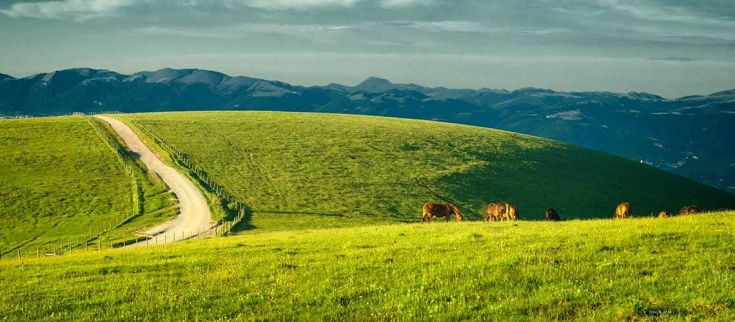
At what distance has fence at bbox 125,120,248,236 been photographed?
6101 centimetres

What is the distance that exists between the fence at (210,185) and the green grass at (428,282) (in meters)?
35.6

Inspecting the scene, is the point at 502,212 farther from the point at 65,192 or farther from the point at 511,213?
the point at 65,192

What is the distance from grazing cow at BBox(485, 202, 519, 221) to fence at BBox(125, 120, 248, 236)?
91.9 ft

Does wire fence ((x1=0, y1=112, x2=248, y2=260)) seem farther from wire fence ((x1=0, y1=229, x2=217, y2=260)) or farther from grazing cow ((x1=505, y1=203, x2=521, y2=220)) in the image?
grazing cow ((x1=505, y1=203, x2=521, y2=220))

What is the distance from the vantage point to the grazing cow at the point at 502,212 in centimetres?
4277

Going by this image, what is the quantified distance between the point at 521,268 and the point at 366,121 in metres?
139

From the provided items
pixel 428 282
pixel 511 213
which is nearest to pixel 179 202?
pixel 511 213

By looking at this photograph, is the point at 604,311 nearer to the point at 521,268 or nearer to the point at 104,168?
the point at 521,268

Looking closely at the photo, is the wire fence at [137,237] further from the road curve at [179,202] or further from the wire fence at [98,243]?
the road curve at [179,202]

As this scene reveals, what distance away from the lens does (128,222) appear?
63.0 m

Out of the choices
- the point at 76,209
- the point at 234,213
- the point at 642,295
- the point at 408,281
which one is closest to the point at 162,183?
Result: the point at 76,209

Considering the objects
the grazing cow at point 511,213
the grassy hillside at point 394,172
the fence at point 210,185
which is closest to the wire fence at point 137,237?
the fence at point 210,185

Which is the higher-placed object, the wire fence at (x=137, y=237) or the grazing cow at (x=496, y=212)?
the grazing cow at (x=496, y=212)

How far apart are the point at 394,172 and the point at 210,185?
33.4m
